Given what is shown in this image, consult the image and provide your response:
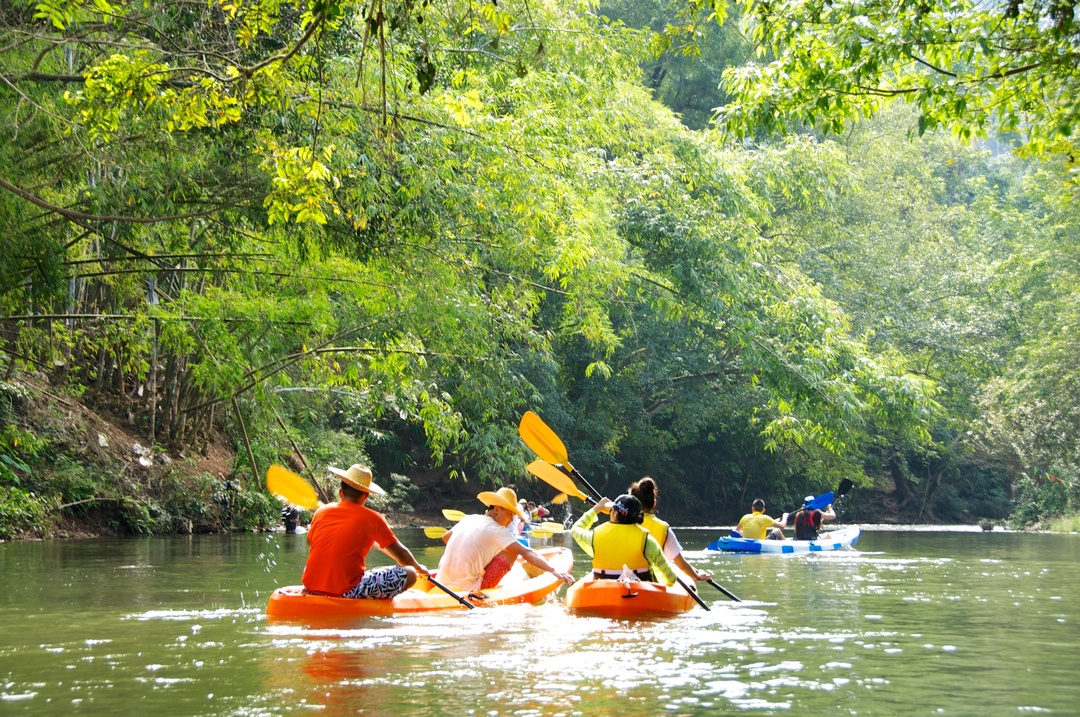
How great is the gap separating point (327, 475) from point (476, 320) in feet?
25.0

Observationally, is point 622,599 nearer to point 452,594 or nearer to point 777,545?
point 452,594

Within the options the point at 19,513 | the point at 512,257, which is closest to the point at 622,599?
the point at 512,257

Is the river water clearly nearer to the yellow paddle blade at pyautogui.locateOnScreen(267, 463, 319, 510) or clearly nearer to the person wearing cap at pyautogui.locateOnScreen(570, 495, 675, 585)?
the person wearing cap at pyautogui.locateOnScreen(570, 495, 675, 585)

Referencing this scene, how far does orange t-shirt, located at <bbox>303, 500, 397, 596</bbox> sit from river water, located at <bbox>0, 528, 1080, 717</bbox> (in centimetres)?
37

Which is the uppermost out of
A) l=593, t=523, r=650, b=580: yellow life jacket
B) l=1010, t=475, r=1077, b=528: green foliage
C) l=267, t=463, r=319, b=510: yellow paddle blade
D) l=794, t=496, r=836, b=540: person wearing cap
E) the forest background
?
the forest background

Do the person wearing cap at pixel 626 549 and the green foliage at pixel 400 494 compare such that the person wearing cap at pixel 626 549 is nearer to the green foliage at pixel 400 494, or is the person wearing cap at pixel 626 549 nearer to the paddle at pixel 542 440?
the paddle at pixel 542 440

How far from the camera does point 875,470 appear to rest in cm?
3366

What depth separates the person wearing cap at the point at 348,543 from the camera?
7723 millimetres

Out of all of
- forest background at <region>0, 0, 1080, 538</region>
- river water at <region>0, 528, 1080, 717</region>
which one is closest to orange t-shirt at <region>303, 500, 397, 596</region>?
river water at <region>0, 528, 1080, 717</region>

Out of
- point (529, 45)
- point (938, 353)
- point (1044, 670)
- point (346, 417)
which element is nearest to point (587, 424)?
point (346, 417)

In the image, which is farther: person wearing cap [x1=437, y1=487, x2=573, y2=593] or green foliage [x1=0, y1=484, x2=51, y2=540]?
green foliage [x1=0, y1=484, x2=51, y2=540]

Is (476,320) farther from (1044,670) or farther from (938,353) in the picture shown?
(938,353)

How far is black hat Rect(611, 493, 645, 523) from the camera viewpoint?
8.51m

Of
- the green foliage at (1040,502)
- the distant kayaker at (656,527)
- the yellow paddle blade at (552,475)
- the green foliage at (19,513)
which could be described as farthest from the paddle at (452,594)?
the green foliage at (1040,502)
